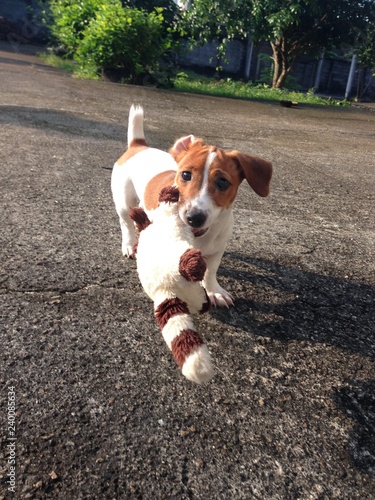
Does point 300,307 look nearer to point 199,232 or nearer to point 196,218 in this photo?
point 199,232

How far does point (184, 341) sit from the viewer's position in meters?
1.75

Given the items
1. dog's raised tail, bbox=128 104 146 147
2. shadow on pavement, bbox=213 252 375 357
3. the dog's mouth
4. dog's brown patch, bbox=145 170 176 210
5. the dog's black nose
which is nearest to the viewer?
the dog's black nose

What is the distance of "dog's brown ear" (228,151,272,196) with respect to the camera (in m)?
2.81

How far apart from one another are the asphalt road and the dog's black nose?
1.82 ft

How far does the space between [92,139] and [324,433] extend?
17.8 feet

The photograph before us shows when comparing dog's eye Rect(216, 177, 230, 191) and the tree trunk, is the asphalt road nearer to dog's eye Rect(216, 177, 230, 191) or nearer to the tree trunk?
dog's eye Rect(216, 177, 230, 191)

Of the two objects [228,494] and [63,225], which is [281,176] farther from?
[228,494]

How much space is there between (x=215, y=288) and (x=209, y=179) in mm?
637

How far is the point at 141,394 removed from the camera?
2.05m

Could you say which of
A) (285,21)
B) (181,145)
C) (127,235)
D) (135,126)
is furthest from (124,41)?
(181,145)

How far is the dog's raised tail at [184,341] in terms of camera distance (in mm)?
1671

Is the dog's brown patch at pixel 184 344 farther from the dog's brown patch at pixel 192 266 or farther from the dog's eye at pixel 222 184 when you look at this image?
the dog's eye at pixel 222 184

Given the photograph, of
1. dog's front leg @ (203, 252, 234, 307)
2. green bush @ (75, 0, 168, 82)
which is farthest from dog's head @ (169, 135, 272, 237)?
green bush @ (75, 0, 168, 82)

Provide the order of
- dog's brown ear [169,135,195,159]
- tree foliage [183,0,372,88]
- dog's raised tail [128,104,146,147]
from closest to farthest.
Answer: dog's brown ear [169,135,195,159] < dog's raised tail [128,104,146,147] < tree foliage [183,0,372,88]
